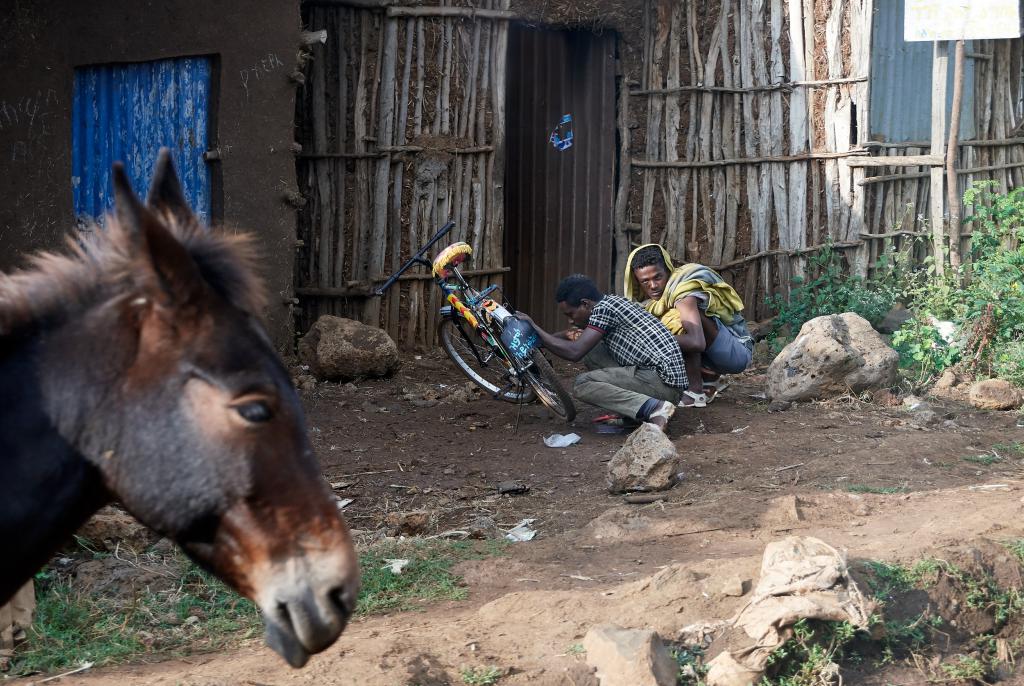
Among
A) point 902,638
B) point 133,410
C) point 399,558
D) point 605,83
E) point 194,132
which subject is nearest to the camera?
point 133,410

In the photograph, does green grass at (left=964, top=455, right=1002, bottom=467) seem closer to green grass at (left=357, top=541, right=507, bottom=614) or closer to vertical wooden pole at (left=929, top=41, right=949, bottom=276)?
vertical wooden pole at (left=929, top=41, right=949, bottom=276)

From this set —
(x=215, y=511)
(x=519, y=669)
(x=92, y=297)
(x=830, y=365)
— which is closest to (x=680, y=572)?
(x=519, y=669)

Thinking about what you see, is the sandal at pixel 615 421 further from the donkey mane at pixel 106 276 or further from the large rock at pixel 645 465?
the donkey mane at pixel 106 276

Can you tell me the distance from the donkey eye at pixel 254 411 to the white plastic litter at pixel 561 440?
203 inches

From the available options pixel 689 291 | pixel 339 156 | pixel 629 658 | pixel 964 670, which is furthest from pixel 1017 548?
pixel 339 156

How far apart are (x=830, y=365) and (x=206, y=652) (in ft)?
17.6

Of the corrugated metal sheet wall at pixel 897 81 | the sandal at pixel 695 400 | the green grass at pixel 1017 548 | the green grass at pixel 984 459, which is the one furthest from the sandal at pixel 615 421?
the corrugated metal sheet wall at pixel 897 81

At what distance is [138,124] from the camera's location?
838 cm

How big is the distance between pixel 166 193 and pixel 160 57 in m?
6.49

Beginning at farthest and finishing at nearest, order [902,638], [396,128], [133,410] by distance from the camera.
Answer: [396,128] → [902,638] → [133,410]

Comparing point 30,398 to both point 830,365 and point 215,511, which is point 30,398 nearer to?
point 215,511

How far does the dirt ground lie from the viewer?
384 centimetres

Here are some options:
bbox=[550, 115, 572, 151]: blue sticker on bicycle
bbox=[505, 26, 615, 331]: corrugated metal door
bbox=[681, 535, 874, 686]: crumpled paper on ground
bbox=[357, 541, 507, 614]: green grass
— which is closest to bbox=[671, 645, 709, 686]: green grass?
bbox=[681, 535, 874, 686]: crumpled paper on ground

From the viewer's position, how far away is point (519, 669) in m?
3.69
